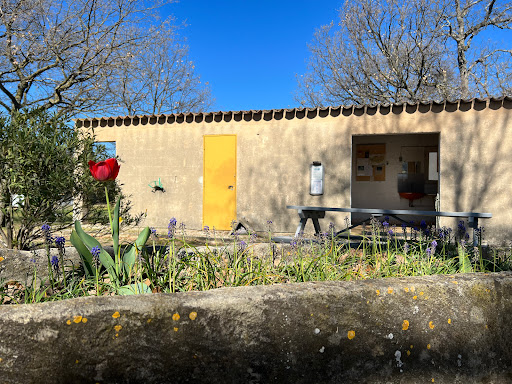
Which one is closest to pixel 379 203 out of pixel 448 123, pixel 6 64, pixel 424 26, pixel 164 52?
pixel 448 123

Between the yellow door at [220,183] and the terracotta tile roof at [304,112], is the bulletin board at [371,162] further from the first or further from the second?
the yellow door at [220,183]

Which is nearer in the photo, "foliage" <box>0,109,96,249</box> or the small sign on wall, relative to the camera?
"foliage" <box>0,109,96,249</box>

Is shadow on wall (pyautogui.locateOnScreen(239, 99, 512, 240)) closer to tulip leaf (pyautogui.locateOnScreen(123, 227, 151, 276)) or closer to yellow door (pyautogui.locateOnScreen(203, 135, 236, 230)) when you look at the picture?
yellow door (pyautogui.locateOnScreen(203, 135, 236, 230))

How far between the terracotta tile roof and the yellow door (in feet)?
1.76

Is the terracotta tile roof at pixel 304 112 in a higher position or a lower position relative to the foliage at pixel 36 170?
higher

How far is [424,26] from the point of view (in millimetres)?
14453

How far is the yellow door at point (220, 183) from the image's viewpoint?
8.62 meters

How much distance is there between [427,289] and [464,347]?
9.3 inches

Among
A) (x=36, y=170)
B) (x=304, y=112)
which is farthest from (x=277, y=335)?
(x=304, y=112)

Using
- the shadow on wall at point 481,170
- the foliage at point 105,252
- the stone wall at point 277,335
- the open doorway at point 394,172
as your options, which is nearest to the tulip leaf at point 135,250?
the foliage at point 105,252

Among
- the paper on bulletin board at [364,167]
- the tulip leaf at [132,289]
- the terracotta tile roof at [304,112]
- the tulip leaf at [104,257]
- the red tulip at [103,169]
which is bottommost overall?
the tulip leaf at [132,289]

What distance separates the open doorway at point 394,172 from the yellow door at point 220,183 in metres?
4.42

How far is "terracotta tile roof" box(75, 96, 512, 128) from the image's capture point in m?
7.24

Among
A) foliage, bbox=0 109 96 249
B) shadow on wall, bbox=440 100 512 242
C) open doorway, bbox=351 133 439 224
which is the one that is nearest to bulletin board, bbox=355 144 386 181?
open doorway, bbox=351 133 439 224
